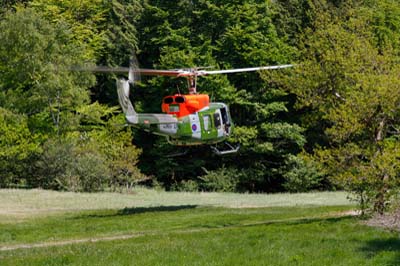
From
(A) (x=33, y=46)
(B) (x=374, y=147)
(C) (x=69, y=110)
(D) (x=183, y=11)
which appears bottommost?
(B) (x=374, y=147)

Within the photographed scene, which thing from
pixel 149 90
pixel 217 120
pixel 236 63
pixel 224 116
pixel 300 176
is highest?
pixel 236 63

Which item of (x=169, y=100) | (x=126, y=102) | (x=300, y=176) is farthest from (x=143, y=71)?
(x=300, y=176)

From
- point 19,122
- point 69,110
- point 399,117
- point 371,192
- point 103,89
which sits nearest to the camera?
point 371,192

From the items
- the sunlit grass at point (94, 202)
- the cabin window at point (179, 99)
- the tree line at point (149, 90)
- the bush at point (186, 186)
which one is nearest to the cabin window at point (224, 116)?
the cabin window at point (179, 99)

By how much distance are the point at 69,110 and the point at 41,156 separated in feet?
18.8

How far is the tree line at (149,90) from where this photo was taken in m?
48.1

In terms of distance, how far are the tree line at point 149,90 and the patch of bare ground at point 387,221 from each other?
2039cm

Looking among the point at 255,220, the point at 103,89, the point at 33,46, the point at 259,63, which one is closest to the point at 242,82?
the point at 259,63

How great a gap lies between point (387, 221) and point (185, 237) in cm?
587

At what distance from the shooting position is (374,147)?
22125mm

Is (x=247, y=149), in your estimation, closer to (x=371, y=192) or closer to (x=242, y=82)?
(x=242, y=82)

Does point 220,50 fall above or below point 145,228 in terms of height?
above

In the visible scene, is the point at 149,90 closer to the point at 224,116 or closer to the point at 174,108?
the point at 224,116

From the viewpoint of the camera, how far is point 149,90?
58.3m
